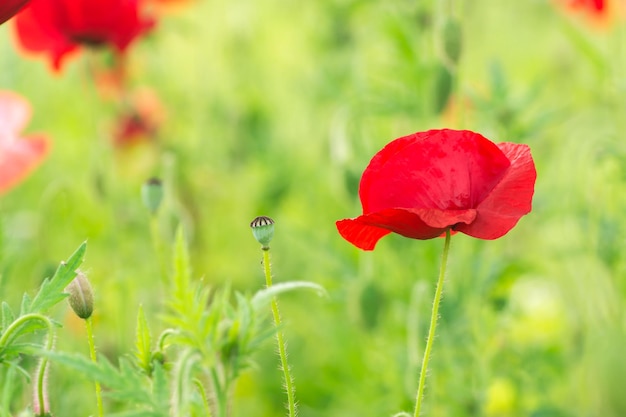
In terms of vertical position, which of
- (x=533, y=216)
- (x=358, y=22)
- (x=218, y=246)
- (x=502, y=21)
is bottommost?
(x=533, y=216)

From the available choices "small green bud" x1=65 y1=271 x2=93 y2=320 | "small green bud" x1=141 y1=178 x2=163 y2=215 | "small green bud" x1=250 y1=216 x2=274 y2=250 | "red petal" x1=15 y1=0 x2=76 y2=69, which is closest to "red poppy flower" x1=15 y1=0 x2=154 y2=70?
"red petal" x1=15 y1=0 x2=76 y2=69

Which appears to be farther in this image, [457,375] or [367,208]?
[457,375]

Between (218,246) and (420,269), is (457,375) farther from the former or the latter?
(218,246)

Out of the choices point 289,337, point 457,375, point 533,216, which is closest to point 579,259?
point 533,216

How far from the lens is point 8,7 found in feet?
2.91

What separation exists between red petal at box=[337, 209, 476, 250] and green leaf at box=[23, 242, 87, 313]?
252 mm

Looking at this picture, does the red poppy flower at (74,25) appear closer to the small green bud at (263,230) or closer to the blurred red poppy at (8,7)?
the blurred red poppy at (8,7)

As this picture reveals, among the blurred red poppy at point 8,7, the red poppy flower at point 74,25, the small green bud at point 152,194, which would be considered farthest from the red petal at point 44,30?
the blurred red poppy at point 8,7

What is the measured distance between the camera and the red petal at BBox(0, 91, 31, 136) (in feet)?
4.89

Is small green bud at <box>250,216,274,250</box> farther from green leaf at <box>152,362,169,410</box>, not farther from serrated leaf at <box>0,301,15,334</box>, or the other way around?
serrated leaf at <box>0,301,15,334</box>

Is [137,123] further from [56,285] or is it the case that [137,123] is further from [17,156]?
[56,285]

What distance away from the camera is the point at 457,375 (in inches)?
64.2

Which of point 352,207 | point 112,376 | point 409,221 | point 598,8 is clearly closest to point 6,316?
point 112,376

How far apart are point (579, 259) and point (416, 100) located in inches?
24.8
